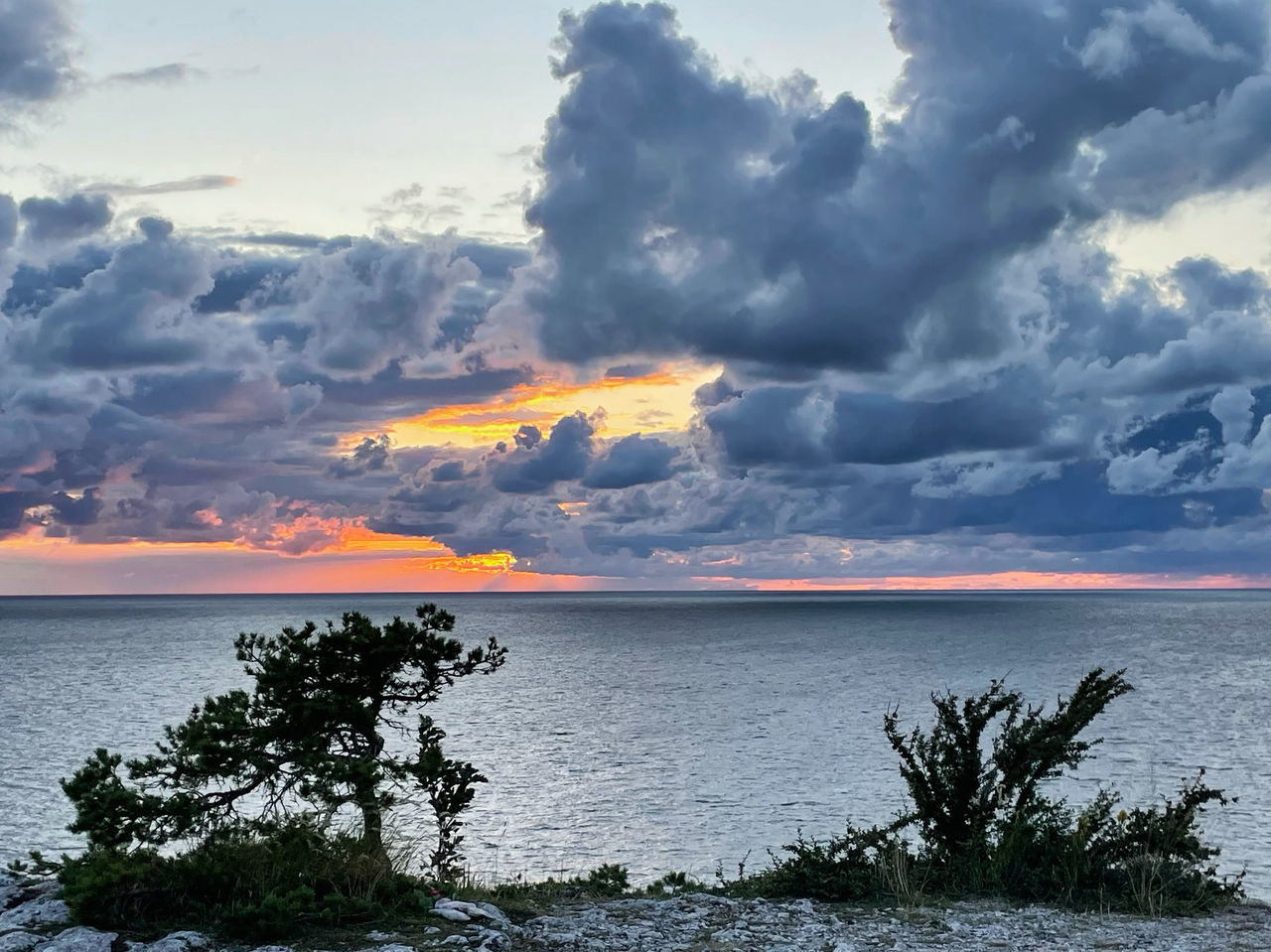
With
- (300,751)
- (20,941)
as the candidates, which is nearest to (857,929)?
(300,751)

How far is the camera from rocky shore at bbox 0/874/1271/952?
13.8m

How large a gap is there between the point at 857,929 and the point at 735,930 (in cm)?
174

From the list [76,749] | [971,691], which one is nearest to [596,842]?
[76,749]

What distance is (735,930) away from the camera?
15320 millimetres

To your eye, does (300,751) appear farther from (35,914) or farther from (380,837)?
(35,914)

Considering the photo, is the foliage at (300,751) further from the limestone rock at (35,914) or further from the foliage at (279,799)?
the limestone rock at (35,914)

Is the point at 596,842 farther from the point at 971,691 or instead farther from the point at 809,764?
the point at 971,691

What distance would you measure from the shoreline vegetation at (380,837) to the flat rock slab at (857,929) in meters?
0.57

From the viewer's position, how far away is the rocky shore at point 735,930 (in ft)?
45.2

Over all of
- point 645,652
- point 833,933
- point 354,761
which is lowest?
point 645,652

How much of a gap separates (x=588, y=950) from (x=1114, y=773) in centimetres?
4077

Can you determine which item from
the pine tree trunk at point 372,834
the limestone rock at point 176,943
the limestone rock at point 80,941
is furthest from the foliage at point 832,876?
the limestone rock at point 80,941

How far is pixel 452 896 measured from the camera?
53.5 ft

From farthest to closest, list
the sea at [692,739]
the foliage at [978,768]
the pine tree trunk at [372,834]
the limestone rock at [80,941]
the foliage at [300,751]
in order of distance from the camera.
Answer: the sea at [692,739], the foliage at [978,768], the pine tree trunk at [372,834], the foliage at [300,751], the limestone rock at [80,941]
